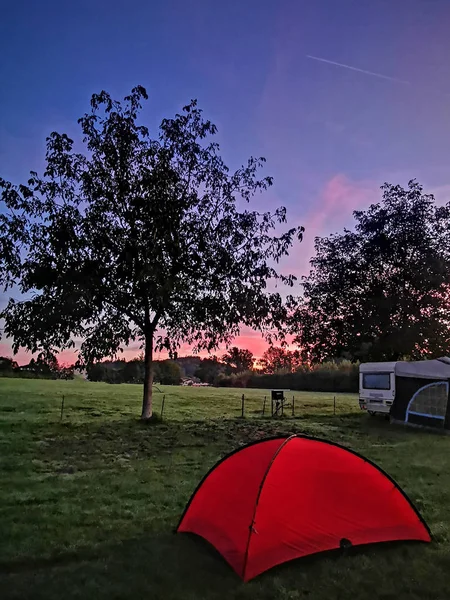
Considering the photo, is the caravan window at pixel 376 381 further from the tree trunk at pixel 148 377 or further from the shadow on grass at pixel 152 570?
the shadow on grass at pixel 152 570

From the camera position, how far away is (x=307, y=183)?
1719 cm

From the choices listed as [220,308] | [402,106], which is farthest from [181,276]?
[402,106]

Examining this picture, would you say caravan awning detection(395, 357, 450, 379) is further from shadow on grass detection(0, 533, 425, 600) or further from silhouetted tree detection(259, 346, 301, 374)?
shadow on grass detection(0, 533, 425, 600)

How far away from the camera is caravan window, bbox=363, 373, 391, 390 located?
2132 centimetres

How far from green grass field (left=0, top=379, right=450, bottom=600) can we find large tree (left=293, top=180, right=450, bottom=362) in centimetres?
955

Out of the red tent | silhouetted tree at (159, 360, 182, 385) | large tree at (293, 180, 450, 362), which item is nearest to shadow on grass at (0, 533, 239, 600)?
the red tent

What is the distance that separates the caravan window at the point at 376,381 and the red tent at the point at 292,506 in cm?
1591

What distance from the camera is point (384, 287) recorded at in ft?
86.2

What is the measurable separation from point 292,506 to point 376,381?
1780cm

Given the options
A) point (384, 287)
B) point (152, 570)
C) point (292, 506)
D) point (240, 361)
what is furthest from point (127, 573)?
point (240, 361)

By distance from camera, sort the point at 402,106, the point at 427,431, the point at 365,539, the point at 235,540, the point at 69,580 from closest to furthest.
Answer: the point at 69,580 < the point at 235,540 < the point at 365,539 < the point at 402,106 < the point at 427,431

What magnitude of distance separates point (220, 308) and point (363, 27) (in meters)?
10.4

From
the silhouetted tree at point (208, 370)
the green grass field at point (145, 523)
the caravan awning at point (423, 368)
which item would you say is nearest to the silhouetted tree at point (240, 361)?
A: the silhouetted tree at point (208, 370)

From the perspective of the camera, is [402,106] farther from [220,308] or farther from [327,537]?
[327,537]
